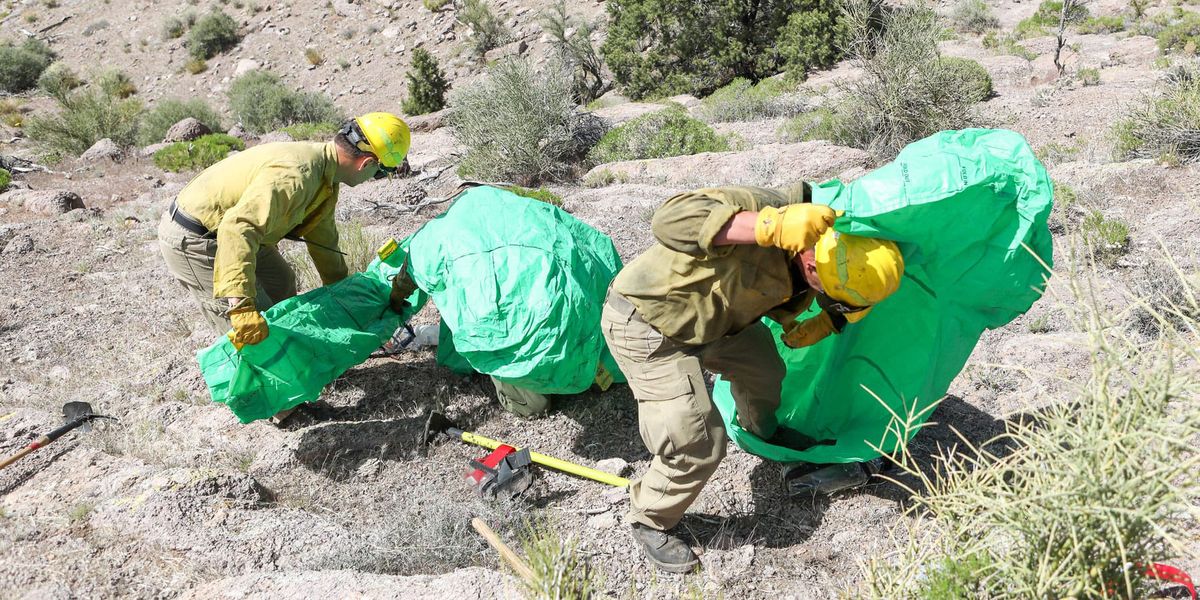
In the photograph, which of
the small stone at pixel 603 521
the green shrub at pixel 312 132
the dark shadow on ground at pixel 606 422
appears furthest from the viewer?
the green shrub at pixel 312 132

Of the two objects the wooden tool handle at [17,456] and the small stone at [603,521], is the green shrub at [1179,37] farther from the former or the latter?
the wooden tool handle at [17,456]

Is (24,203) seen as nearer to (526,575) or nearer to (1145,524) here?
(526,575)

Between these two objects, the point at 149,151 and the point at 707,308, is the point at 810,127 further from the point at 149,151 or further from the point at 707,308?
the point at 149,151

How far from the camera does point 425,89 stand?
→ 49.4 feet

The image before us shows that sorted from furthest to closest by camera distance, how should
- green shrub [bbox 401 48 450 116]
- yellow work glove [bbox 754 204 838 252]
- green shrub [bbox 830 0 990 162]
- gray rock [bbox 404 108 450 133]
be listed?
green shrub [bbox 401 48 450 116] → gray rock [bbox 404 108 450 133] → green shrub [bbox 830 0 990 162] → yellow work glove [bbox 754 204 838 252]

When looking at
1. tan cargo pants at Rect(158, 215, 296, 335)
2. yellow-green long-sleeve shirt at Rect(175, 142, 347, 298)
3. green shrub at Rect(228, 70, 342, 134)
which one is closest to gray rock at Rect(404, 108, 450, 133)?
green shrub at Rect(228, 70, 342, 134)

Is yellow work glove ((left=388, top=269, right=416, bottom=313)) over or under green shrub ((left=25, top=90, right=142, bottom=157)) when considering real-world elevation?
over

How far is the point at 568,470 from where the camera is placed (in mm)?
2971

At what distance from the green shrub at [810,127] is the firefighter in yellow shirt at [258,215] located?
5129 mm

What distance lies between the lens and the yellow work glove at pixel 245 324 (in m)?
2.98

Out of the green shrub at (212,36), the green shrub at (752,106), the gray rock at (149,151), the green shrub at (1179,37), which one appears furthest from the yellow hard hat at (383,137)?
the green shrub at (212,36)

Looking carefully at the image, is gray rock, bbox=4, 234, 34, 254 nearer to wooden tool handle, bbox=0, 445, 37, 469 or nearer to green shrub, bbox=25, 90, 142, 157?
wooden tool handle, bbox=0, 445, 37, 469

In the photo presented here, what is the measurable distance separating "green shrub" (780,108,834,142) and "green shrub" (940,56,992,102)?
111cm

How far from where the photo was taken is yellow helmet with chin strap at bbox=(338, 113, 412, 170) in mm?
3439
